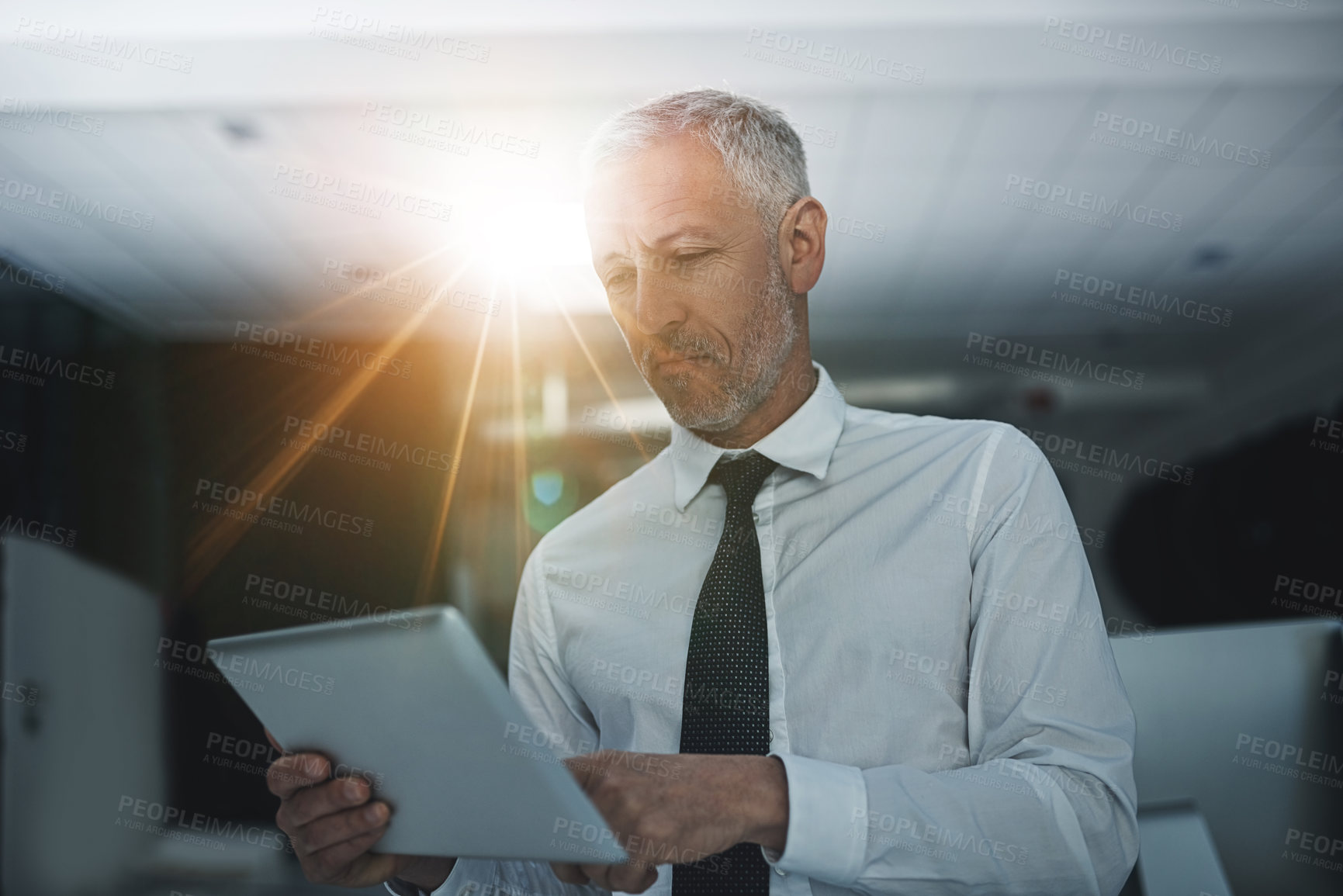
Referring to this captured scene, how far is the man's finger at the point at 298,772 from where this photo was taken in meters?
0.98

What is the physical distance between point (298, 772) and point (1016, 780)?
0.89 metres

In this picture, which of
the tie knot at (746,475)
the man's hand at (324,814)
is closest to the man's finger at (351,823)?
the man's hand at (324,814)

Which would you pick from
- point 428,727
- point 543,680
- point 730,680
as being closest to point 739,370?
point 730,680

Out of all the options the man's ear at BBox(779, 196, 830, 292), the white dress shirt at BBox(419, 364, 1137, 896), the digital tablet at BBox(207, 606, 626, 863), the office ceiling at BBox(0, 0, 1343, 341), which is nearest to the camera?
the digital tablet at BBox(207, 606, 626, 863)

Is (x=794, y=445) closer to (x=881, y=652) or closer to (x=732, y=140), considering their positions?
(x=881, y=652)

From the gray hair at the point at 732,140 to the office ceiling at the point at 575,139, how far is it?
1616 millimetres

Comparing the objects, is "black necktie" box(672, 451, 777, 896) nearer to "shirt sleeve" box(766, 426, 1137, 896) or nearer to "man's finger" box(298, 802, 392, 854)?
"shirt sleeve" box(766, 426, 1137, 896)

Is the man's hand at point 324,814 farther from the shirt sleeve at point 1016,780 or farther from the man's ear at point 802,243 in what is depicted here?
the man's ear at point 802,243

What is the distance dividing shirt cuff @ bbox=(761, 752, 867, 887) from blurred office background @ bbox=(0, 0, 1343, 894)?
2.48 feet

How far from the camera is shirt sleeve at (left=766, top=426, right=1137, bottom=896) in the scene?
100cm

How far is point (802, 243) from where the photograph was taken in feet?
5.13

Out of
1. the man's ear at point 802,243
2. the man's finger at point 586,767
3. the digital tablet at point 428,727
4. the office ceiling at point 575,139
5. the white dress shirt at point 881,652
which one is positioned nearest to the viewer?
the digital tablet at point 428,727

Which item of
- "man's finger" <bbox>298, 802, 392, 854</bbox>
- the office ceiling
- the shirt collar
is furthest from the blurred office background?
"man's finger" <bbox>298, 802, 392, 854</bbox>

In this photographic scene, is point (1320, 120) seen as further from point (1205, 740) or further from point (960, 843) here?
point (960, 843)
